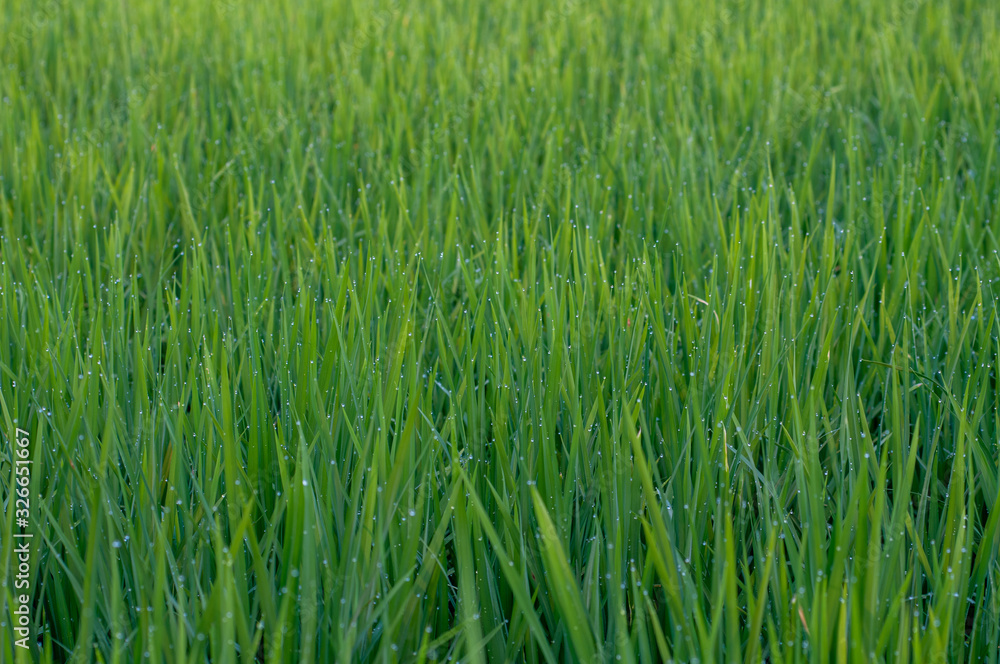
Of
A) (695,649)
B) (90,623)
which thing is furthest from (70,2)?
(695,649)

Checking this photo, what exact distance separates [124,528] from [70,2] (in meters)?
3.18

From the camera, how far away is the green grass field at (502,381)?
840 mm

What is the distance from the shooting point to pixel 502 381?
1.10 m

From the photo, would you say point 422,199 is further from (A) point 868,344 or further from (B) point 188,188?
(A) point 868,344

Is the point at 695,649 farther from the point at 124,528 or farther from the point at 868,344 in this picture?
the point at 868,344

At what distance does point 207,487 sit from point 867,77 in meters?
2.43

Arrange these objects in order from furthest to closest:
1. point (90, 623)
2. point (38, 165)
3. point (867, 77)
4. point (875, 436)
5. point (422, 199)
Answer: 1. point (867, 77)
2. point (38, 165)
3. point (422, 199)
4. point (875, 436)
5. point (90, 623)

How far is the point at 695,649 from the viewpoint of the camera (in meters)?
0.80

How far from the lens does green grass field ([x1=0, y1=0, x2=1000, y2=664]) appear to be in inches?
33.1

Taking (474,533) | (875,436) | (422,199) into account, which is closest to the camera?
(474,533)

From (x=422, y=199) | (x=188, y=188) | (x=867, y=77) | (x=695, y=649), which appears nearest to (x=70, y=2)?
(x=188, y=188)

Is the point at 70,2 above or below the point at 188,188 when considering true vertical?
above

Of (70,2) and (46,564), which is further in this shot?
(70,2)

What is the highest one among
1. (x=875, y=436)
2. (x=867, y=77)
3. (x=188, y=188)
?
(x=867, y=77)
